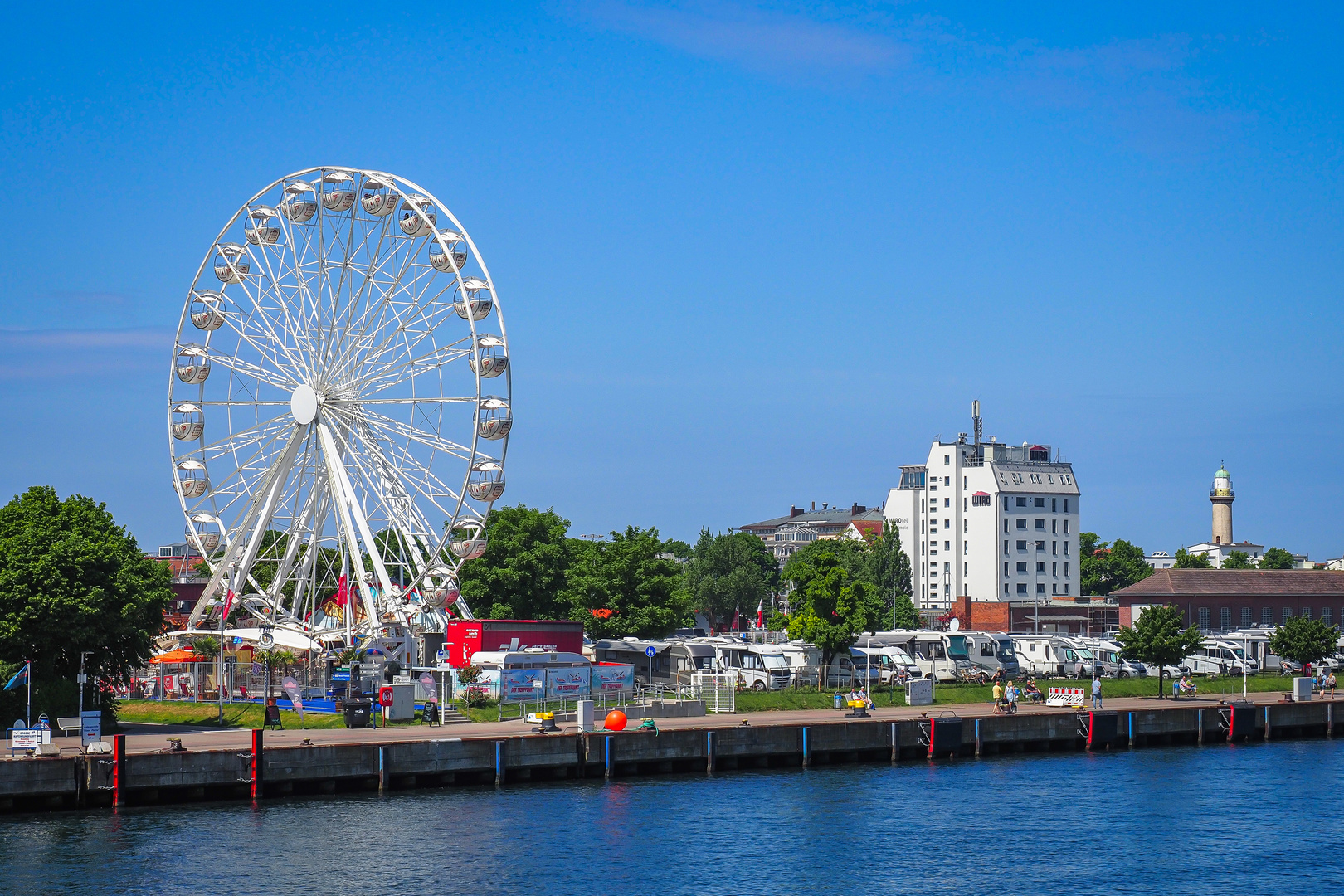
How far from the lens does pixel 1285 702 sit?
262ft

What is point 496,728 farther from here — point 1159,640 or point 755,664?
point 1159,640

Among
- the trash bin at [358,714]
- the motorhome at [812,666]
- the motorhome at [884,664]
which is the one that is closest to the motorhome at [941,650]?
the motorhome at [884,664]

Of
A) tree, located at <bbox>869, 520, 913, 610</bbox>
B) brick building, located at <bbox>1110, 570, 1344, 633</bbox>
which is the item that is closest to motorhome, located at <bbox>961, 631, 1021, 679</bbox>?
brick building, located at <bbox>1110, 570, 1344, 633</bbox>

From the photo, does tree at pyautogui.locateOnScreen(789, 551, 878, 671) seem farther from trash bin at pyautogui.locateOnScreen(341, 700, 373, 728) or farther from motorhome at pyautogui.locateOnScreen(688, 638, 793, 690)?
trash bin at pyautogui.locateOnScreen(341, 700, 373, 728)

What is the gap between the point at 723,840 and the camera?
48.2 meters

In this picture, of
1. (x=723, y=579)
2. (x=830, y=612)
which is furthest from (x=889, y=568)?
(x=830, y=612)

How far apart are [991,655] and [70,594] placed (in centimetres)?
5212

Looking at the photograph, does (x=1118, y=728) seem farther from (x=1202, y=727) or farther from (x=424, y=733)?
(x=424, y=733)

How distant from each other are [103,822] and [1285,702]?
186 ft

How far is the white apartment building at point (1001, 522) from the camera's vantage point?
177m

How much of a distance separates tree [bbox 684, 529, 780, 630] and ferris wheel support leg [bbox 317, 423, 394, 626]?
3286 inches

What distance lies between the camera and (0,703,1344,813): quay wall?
50.0 m

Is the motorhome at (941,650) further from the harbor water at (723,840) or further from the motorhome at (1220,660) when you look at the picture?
the harbor water at (723,840)

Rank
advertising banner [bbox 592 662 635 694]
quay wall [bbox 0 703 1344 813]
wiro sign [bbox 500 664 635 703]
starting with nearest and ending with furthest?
1. quay wall [bbox 0 703 1344 813]
2. wiro sign [bbox 500 664 635 703]
3. advertising banner [bbox 592 662 635 694]
